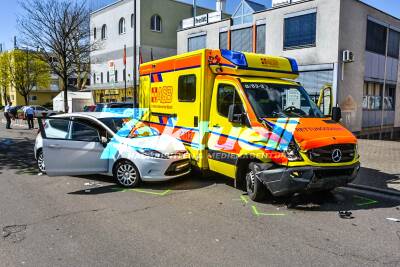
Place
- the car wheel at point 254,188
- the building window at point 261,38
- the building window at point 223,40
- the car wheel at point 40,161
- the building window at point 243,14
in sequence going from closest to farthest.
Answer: the car wheel at point 254,188 < the car wheel at point 40,161 < the building window at point 261,38 < the building window at point 243,14 < the building window at point 223,40

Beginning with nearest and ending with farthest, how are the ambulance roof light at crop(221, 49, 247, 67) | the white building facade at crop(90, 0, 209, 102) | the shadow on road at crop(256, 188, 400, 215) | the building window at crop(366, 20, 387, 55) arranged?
1. the shadow on road at crop(256, 188, 400, 215)
2. the ambulance roof light at crop(221, 49, 247, 67)
3. the building window at crop(366, 20, 387, 55)
4. the white building facade at crop(90, 0, 209, 102)

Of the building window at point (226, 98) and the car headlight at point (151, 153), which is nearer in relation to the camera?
the building window at point (226, 98)

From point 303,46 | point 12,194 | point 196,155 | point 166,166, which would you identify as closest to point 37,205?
point 12,194

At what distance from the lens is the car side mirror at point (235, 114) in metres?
6.66

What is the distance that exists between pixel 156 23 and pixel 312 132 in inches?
1142

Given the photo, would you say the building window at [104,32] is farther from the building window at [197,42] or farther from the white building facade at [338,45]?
the white building facade at [338,45]

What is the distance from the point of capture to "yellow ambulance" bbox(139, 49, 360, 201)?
5.89 m

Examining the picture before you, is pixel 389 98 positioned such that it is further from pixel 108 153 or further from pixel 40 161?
pixel 40 161

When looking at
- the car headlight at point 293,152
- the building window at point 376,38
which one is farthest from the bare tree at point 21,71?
the car headlight at point 293,152

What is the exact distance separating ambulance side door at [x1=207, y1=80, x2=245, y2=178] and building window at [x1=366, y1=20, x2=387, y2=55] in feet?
50.2

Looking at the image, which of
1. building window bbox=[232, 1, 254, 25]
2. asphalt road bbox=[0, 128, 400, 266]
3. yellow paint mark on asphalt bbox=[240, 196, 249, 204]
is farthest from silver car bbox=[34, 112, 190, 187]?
building window bbox=[232, 1, 254, 25]

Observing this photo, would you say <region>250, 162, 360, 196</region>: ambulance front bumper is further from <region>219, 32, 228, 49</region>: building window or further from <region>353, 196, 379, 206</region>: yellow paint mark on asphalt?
<region>219, 32, 228, 49</region>: building window

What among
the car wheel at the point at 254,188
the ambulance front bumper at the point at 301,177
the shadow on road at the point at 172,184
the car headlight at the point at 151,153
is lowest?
the shadow on road at the point at 172,184

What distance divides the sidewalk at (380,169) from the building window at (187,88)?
4.20m
